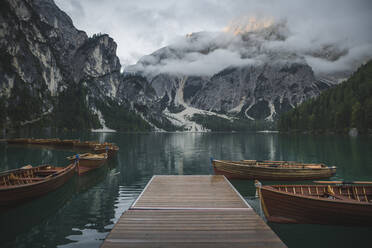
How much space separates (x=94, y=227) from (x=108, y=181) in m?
13.6

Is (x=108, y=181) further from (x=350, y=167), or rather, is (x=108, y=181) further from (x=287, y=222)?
(x=350, y=167)

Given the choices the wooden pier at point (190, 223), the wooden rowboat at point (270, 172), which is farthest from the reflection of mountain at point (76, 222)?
the wooden rowboat at point (270, 172)

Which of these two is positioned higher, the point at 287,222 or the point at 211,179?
the point at 211,179

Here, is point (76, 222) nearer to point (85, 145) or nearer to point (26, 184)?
point (26, 184)

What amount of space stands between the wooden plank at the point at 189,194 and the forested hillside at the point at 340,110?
115862 millimetres

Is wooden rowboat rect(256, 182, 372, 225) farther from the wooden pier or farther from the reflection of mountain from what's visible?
A: the reflection of mountain

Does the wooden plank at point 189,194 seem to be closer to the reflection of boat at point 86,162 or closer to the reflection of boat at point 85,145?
the reflection of boat at point 86,162

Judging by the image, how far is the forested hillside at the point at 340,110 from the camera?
109894 millimetres

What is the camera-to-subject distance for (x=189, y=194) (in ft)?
51.6

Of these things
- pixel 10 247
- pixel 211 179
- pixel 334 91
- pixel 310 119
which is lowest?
pixel 10 247

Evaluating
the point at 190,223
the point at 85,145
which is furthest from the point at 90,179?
the point at 85,145

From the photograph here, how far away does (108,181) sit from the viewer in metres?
26.8

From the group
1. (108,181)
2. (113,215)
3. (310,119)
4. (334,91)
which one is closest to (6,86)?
(108,181)

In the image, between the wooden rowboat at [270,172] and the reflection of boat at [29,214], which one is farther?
→ the wooden rowboat at [270,172]
